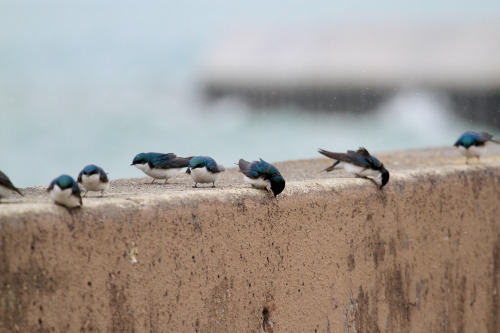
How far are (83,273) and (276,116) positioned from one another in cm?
786

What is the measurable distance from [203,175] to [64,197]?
1.46m

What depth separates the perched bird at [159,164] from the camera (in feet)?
15.2

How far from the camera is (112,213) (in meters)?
2.96

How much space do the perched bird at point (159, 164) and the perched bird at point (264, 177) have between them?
2.69ft

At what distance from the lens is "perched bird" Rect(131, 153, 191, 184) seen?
4.62 meters

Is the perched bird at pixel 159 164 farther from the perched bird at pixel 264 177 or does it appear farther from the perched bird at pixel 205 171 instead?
the perched bird at pixel 264 177

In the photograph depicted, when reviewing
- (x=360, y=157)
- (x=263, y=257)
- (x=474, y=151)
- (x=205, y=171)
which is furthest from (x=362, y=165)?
(x=474, y=151)

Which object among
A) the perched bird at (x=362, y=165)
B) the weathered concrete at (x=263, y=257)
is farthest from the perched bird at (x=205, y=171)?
the perched bird at (x=362, y=165)

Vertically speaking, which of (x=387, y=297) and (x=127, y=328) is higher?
(x=127, y=328)

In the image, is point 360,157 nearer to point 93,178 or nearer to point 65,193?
point 93,178

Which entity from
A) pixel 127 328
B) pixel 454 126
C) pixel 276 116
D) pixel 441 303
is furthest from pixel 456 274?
pixel 454 126

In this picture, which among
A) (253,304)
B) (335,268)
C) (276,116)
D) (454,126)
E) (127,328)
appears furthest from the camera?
(454,126)

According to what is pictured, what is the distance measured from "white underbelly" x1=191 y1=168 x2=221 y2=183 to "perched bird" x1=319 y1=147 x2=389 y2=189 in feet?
3.23

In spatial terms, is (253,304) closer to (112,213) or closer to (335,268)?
(335,268)
